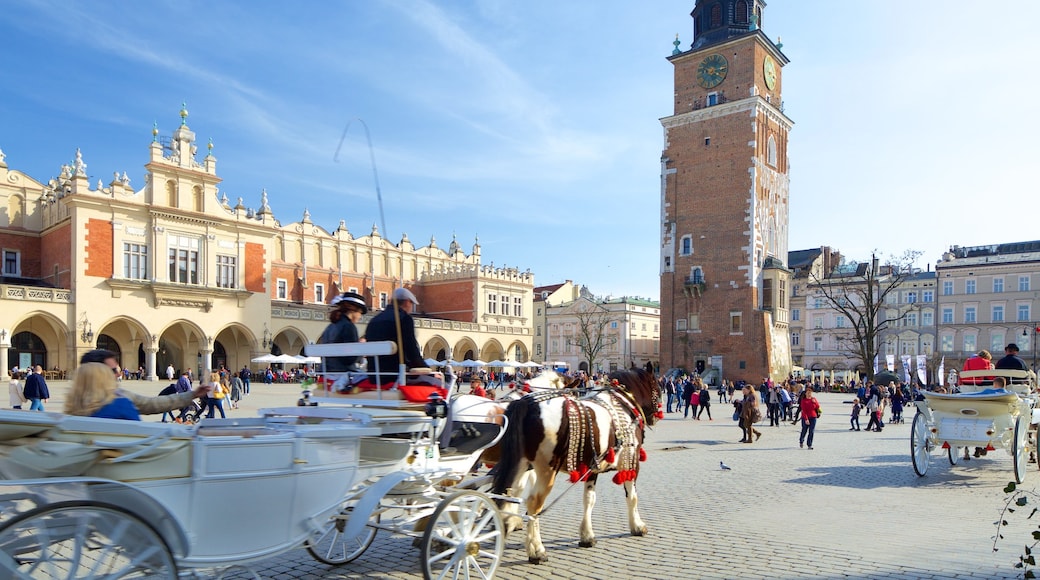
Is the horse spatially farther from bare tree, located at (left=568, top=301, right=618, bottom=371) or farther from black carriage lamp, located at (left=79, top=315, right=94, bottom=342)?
bare tree, located at (left=568, top=301, right=618, bottom=371)

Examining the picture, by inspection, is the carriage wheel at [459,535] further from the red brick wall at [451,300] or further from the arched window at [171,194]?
the red brick wall at [451,300]

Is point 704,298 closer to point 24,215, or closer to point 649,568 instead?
point 24,215

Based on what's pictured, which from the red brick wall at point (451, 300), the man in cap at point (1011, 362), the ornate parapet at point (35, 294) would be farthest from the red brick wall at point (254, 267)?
the man in cap at point (1011, 362)

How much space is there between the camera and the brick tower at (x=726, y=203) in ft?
154

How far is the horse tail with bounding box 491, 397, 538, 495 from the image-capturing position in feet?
19.3

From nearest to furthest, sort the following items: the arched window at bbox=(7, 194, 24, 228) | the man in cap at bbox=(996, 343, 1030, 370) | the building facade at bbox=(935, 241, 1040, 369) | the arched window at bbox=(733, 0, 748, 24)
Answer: the man in cap at bbox=(996, 343, 1030, 370)
the arched window at bbox=(7, 194, 24, 228)
the arched window at bbox=(733, 0, 748, 24)
the building facade at bbox=(935, 241, 1040, 369)

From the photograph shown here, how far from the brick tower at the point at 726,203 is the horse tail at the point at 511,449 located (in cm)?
4241

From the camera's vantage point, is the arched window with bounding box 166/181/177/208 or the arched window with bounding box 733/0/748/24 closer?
the arched window with bounding box 166/181/177/208

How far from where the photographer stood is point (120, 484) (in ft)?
11.1

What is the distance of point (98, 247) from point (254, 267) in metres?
8.47

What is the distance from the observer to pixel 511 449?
19.7 ft

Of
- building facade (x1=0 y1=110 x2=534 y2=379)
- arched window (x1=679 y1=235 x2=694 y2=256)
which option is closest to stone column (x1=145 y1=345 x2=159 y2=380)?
building facade (x1=0 y1=110 x2=534 y2=379)

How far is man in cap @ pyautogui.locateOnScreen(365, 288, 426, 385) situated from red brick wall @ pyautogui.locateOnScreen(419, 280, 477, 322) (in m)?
50.9

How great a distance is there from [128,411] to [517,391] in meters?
3.79
